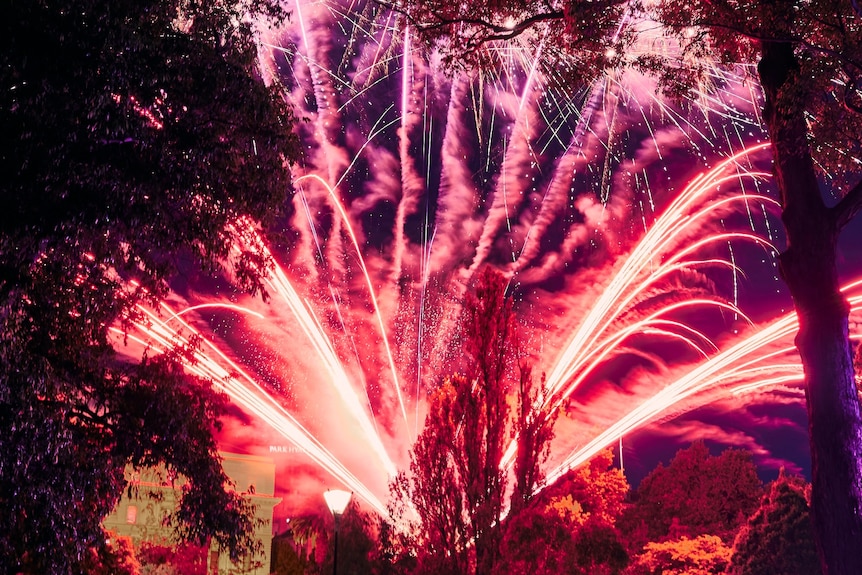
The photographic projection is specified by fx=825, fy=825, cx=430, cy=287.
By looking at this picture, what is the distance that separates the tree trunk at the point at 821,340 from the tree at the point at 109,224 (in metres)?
7.80

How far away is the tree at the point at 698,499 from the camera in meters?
49.6

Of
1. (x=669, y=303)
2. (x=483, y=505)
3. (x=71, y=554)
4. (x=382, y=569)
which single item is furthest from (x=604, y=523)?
(x=71, y=554)

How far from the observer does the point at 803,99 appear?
13117 millimetres

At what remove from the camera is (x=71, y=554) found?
1040cm

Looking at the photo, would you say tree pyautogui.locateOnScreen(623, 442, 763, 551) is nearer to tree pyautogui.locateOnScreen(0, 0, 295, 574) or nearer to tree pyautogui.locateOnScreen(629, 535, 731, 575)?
tree pyautogui.locateOnScreen(629, 535, 731, 575)

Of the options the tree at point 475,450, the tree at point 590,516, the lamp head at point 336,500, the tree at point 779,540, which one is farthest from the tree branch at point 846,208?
the tree at point 590,516

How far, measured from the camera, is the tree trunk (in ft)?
37.7

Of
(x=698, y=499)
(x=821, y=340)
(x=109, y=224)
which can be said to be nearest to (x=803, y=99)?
(x=821, y=340)

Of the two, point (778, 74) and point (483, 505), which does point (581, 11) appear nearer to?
point (778, 74)

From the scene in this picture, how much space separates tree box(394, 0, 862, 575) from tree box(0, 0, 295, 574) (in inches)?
→ 220

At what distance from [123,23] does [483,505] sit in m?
12.6

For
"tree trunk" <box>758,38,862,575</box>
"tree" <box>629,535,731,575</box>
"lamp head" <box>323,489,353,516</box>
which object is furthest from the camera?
"tree" <box>629,535,731,575</box>

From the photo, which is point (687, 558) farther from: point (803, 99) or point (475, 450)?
point (803, 99)

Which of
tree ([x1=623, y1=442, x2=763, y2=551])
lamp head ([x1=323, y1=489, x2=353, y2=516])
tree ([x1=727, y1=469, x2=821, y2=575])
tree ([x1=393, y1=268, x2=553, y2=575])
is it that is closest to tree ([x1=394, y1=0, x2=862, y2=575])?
tree ([x1=393, y1=268, x2=553, y2=575])
